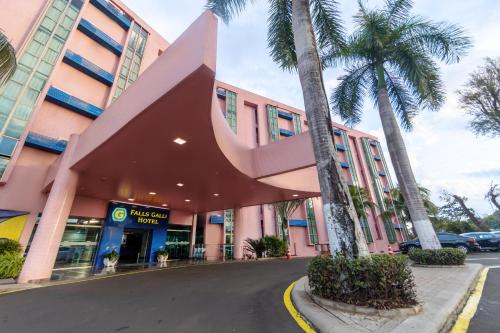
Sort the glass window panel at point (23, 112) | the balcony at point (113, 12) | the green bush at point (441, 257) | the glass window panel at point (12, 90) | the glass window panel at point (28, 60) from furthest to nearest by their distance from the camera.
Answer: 1. the balcony at point (113, 12)
2. the glass window panel at point (28, 60)
3. the glass window panel at point (23, 112)
4. the glass window panel at point (12, 90)
5. the green bush at point (441, 257)

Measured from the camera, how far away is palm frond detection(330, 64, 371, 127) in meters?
12.5

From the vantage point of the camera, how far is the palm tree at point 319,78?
4848mm

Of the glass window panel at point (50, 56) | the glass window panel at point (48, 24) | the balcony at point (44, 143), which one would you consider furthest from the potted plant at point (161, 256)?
the glass window panel at point (48, 24)

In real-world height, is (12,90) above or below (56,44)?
below

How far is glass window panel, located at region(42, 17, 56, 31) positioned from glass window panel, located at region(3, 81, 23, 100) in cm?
505

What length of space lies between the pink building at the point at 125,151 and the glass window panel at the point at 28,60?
0.07 meters

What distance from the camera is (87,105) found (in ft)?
51.4

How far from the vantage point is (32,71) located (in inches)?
526

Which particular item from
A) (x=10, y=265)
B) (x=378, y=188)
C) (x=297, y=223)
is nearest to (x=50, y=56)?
(x=10, y=265)

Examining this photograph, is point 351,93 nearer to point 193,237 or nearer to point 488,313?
point 488,313

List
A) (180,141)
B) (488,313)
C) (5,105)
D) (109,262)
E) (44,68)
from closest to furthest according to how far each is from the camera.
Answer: (488,313), (180,141), (5,105), (109,262), (44,68)

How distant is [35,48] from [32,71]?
1.79 metres

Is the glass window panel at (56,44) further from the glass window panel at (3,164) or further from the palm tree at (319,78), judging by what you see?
the palm tree at (319,78)

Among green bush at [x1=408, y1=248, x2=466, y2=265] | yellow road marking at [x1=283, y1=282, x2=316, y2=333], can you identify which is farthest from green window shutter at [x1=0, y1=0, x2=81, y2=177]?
green bush at [x1=408, y1=248, x2=466, y2=265]
